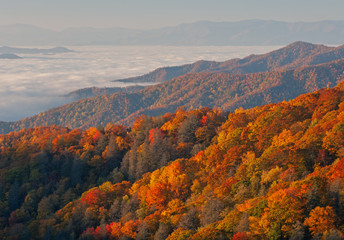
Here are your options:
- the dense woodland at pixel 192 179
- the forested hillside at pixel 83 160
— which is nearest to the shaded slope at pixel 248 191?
the dense woodland at pixel 192 179

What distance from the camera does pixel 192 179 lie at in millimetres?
79875

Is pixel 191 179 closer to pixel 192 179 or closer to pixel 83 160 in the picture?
pixel 192 179

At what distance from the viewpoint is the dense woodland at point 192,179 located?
1837 inches

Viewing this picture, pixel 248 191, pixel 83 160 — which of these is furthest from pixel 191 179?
pixel 83 160

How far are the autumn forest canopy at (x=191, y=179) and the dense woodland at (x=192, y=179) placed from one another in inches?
8.5

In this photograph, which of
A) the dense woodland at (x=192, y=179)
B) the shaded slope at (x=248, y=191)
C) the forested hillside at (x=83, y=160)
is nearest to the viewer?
the shaded slope at (x=248, y=191)

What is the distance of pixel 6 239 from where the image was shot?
7975 centimetres

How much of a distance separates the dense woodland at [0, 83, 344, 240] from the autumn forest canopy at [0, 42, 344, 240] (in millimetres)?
216

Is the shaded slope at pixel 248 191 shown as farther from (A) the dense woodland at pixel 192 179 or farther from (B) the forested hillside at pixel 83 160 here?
(B) the forested hillside at pixel 83 160

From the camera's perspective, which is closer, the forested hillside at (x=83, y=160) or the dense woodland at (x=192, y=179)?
the dense woodland at (x=192, y=179)

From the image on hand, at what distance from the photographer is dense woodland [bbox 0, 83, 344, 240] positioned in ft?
153

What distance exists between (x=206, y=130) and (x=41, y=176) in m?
53.3

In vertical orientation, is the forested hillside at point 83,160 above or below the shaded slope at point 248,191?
below

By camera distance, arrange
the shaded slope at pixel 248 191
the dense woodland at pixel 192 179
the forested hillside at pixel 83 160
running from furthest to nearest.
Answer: the forested hillside at pixel 83 160 → the dense woodland at pixel 192 179 → the shaded slope at pixel 248 191
